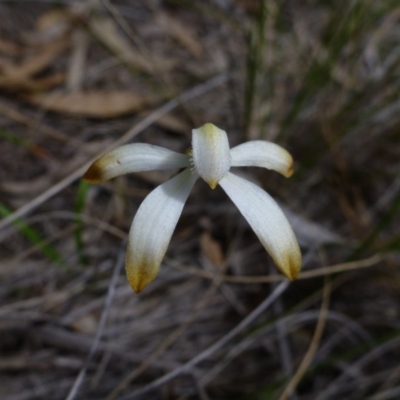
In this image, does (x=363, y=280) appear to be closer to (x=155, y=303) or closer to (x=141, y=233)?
(x=155, y=303)

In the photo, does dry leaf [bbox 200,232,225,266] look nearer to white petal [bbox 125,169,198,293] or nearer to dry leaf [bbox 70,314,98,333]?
dry leaf [bbox 70,314,98,333]

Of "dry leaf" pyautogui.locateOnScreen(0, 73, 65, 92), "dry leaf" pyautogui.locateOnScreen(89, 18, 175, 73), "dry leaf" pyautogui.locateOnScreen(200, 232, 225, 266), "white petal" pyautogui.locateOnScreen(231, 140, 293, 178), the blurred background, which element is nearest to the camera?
"white petal" pyautogui.locateOnScreen(231, 140, 293, 178)

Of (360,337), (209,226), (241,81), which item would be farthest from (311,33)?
(360,337)

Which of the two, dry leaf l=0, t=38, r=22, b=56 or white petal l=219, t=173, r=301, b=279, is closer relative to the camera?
white petal l=219, t=173, r=301, b=279

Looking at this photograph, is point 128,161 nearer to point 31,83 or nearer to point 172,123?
point 172,123

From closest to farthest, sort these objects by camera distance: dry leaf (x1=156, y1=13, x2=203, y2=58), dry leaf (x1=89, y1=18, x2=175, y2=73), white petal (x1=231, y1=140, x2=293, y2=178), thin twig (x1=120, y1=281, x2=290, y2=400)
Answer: white petal (x1=231, y1=140, x2=293, y2=178), thin twig (x1=120, y1=281, x2=290, y2=400), dry leaf (x1=89, y1=18, x2=175, y2=73), dry leaf (x1=156, y1=13, x2=203, y2=58)

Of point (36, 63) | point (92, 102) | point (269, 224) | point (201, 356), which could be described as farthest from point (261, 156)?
point (36, 63)

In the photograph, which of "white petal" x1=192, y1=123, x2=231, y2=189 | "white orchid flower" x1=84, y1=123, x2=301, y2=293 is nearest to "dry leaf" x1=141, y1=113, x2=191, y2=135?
"white orchid flower" x1=84, y1=123, x2=301, y2=293
